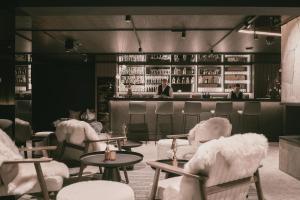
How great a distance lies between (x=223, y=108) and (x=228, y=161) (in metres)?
6.35

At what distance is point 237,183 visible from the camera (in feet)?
8.90

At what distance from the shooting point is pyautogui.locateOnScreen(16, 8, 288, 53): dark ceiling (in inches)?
260

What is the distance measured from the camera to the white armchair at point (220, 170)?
8.17 ft

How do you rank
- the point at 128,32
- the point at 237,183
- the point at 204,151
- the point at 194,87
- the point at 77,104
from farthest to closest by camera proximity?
the point at 77,104 < the point at 194,87 < the point at 128,32 < the point at 237,183 < the point at 204,151

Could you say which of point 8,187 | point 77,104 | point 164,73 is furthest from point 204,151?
point 77,104

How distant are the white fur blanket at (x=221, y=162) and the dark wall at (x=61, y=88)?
10.6 metres

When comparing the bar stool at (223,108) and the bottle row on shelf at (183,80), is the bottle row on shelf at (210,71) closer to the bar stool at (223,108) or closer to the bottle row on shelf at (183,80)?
the bottle row on shelf at (183,80)

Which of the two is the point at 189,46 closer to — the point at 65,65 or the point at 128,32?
the point at 128,32

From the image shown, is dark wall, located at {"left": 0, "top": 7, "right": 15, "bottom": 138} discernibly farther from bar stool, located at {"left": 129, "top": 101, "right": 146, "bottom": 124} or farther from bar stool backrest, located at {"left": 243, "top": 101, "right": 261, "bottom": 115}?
bar stool backrest, located at {"left": 243, "top": 101, "right": 261, "bottom": 115}

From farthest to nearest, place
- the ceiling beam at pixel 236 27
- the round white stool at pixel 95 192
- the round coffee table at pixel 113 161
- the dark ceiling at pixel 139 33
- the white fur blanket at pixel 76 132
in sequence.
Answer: the dark ceiling at pixel 139 33 < the ceiling beam at pixel 236 27 < the white fur blanket at pixel 76 132 < the round coffee table at pixel 113 161 < the round white stool at pixel 95 192

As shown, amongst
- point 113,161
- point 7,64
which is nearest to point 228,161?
point 113,161

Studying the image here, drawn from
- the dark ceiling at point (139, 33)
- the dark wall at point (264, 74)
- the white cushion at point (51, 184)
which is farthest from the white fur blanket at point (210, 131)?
the dark wall at point (264, 74)

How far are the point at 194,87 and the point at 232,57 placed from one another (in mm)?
1785

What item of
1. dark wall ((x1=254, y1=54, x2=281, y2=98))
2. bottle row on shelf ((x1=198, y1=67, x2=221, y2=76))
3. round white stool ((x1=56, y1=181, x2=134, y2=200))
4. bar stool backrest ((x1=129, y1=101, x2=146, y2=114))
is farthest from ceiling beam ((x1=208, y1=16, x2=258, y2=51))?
round white stool ((x1=56, y1=181, x2=134, y2=200))
